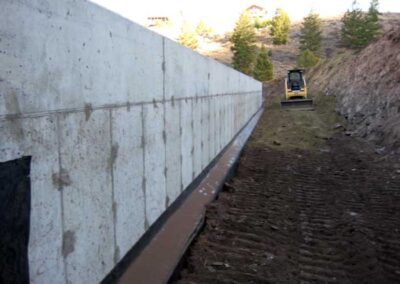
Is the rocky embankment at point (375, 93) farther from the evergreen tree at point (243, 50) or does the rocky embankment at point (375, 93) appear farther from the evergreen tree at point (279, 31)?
the evergreen tree at point (279, 31)

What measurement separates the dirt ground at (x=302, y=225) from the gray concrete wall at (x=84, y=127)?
95 cm

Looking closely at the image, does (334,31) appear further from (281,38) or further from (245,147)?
(245,147)

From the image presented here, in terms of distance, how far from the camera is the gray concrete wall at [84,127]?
2.44 m

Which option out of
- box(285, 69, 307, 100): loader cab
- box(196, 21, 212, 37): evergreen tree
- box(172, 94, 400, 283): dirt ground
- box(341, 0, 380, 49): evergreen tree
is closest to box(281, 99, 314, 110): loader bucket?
box(285, 69, 307, 100): loader cab

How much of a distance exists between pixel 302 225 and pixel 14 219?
14.8 feet

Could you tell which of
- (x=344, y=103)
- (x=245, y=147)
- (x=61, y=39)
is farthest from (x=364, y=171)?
(x=344, y=103)

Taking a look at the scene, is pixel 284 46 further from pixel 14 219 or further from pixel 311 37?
pixel 14 219

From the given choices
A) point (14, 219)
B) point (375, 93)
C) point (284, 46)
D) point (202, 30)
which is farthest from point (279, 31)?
point (14, 219)

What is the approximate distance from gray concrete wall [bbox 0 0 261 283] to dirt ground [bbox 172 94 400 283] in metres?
0.95

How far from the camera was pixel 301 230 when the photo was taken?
580 cm

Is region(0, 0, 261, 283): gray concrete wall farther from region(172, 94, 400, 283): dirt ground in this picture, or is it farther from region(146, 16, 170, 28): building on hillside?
region(146, 16, 170, 28): building on hillside

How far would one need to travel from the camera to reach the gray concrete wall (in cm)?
244

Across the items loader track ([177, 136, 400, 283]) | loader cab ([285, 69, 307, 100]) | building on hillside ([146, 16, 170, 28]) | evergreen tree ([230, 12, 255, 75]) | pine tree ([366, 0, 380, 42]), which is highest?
building on hillside ([146, 16, 170, 28])

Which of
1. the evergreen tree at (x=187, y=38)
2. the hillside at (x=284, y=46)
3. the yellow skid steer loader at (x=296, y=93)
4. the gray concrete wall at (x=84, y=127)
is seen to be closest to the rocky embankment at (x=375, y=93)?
the yellow skid steer loader at (x=296, y=93)
